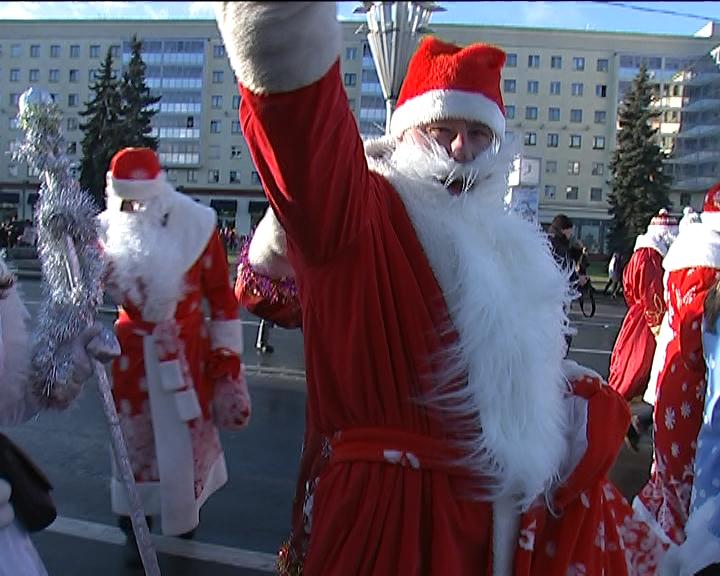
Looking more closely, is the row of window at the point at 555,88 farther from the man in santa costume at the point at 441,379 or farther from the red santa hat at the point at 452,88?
the man in santa costume at the point at 441,379

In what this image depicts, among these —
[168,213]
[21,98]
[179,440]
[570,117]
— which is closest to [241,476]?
[179,440]

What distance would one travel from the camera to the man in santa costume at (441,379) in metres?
1.55

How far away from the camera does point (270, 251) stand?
6.19ft

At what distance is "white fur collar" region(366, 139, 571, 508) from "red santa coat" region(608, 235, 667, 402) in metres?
4.51

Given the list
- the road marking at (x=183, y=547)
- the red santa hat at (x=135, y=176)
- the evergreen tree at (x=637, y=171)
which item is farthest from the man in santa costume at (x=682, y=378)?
the evergreen tree at (x=637, y=171)

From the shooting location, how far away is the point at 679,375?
12.3 feet

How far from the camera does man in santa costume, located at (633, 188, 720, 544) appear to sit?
11.9 feet

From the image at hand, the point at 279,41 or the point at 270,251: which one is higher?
the point at 279,41

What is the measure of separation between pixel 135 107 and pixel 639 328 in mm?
40580

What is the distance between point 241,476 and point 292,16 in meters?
4.28

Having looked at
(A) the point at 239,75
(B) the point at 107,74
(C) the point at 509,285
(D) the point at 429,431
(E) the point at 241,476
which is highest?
(B) the point at 107,74

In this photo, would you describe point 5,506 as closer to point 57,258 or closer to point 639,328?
point 57,258

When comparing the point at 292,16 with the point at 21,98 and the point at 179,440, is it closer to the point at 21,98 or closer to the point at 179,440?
the point at 21,98

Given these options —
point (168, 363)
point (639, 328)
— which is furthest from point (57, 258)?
point (639, 328)
